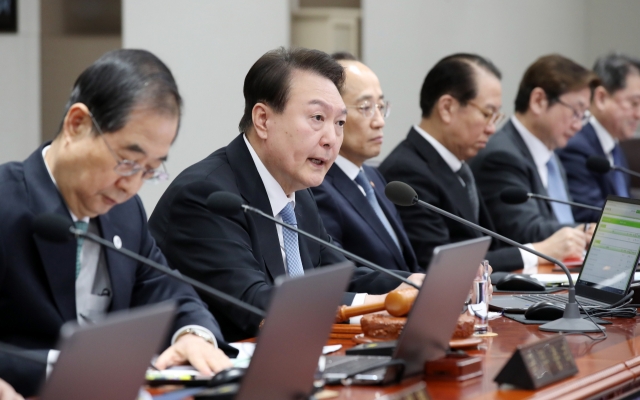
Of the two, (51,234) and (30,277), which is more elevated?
(51,234)

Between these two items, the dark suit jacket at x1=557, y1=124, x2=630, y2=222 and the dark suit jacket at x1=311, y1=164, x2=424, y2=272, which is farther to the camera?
the dark suit jacket at x1=557, y1=124, x2=630, y2=222

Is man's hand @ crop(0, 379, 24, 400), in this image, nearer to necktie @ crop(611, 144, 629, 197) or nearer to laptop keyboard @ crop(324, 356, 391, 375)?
laptop keyboard @ crop(324, 356, 391, 375)

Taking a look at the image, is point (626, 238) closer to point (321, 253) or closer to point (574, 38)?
point (321, 253)

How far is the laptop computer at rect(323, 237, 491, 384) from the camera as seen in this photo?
4.86 feet

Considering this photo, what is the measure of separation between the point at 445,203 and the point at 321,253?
3.04ft

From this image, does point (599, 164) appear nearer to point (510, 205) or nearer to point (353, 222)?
point (510, 205)

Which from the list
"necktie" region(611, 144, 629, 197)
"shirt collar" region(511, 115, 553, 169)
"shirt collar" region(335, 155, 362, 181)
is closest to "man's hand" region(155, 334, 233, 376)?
"shirt collar" region(335, 155, 362, 181)

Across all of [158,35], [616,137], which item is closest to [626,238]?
[158,35]

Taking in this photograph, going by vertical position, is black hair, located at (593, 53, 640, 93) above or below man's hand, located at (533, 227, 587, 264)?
above

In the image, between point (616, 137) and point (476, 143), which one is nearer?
point (476, 143)

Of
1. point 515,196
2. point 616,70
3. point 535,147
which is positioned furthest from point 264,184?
point 616,70

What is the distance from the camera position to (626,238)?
7.51ft

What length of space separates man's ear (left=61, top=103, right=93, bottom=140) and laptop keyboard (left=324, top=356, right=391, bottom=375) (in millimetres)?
628

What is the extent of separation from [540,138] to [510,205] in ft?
2.11
